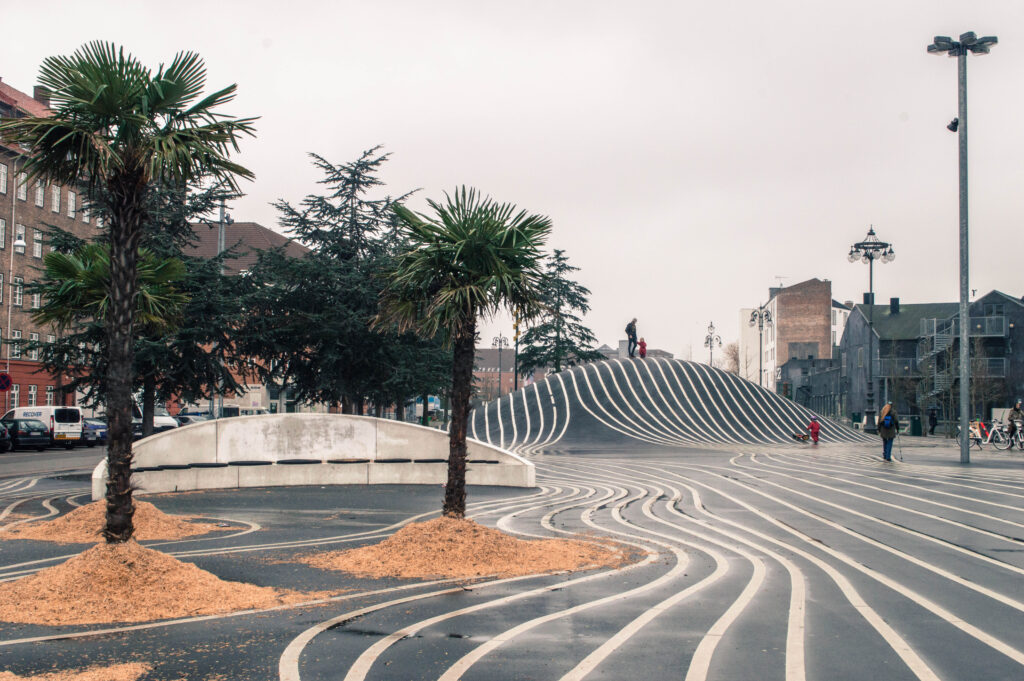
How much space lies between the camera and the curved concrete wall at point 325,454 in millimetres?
19219

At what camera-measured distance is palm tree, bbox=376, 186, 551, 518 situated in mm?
10617

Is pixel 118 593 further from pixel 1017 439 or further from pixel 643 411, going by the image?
pixel 643 411

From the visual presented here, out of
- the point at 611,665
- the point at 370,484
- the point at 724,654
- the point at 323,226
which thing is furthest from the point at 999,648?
the point at 323,226

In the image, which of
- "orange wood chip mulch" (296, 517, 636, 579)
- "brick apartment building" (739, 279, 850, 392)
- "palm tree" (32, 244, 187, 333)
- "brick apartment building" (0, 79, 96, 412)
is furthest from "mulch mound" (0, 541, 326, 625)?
"brick apartment building" (739, 279, 850, 392)

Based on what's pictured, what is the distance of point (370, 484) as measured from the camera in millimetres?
20359

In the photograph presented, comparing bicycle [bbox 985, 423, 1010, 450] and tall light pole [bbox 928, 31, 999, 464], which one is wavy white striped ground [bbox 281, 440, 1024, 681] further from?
bicycle [bbox 985, 423, 1010, 450]

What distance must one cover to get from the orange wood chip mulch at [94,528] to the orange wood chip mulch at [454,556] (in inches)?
105

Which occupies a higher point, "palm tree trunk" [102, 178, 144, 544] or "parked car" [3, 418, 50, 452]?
"palm tree trunk" [102, 178, 144, 544]

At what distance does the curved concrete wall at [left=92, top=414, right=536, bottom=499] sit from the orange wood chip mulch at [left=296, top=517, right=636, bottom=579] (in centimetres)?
924

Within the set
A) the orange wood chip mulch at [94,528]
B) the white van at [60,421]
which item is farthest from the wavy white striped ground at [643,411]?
the orange wood chip mulch at [94,528]

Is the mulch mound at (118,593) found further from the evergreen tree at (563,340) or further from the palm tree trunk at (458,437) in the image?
the evergreen tree at (563,340)

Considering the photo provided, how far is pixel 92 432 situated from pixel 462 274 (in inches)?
1539

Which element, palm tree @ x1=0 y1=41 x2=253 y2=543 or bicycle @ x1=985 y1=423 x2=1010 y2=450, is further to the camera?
bicycle @ x1=985 y1=423 x2=1010 y2=450

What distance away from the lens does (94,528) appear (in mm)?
12227
